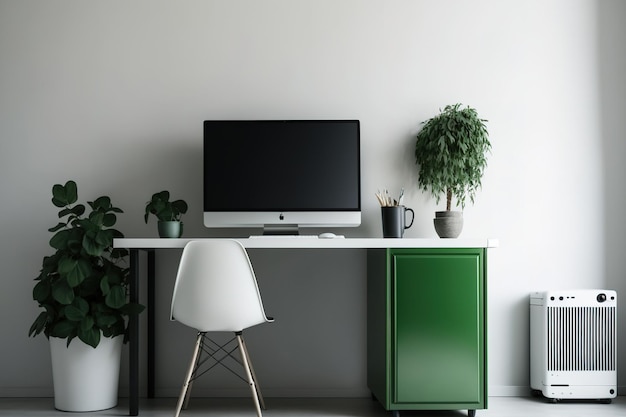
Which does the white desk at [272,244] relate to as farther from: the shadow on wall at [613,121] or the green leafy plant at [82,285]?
the shadow on wall at [613,121]

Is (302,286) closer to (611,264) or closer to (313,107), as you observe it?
(313,107)

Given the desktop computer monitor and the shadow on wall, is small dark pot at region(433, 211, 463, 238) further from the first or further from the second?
the shadow on wall

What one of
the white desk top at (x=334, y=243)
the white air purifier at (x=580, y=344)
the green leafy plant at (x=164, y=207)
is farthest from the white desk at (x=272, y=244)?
the white air purifier at (x=580, y=344)

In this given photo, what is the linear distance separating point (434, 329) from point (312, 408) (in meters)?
Answer: 0.79

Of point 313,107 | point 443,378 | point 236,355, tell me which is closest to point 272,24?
point 313,107

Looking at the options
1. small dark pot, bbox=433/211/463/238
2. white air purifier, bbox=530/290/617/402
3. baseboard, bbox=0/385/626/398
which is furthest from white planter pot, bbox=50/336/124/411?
white air purifier, bbox=530/290/617/402

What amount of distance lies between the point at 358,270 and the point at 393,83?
1079 mm

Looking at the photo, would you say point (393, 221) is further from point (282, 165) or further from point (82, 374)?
point (82, 374)

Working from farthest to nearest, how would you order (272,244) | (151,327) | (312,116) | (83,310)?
(312,116) → (151,327) → (83,310) → (272,244)

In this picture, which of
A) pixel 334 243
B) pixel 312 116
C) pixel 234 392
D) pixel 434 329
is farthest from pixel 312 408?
pixel 312 116

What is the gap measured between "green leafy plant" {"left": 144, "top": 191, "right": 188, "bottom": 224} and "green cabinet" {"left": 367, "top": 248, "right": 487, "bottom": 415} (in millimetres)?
1117

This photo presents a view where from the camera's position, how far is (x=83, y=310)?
326 cm

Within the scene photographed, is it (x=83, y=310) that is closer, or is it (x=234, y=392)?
(x=83, y=310)

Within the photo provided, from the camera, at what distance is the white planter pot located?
3.33m
